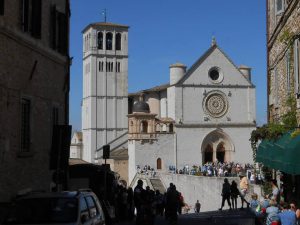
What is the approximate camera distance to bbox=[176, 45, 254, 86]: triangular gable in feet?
200

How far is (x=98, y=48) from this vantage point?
7600 cm

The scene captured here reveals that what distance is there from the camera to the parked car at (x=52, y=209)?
344 inches

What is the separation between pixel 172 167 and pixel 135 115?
657cm

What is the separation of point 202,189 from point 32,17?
29.0m

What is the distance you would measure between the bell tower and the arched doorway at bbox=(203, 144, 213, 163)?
613 inches

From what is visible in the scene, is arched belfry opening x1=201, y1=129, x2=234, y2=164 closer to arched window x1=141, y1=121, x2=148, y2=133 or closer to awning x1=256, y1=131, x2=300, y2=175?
arched window x1=141, y1=121, x2=148, y2=133

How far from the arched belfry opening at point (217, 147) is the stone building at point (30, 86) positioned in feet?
143

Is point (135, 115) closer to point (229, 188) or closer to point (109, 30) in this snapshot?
point (109, 30)

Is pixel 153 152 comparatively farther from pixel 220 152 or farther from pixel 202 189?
pixel 202 189

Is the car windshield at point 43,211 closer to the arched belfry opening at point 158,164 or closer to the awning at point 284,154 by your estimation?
the awning at point 284,154

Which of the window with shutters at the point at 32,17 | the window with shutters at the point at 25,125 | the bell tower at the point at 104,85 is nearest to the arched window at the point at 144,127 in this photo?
the bell tower at the point at 104,85

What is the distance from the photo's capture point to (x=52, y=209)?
29.6 feet

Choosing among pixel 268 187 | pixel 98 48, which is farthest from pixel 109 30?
pixel 268 187

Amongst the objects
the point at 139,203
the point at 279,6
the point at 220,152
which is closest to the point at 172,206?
the point at 139,203
